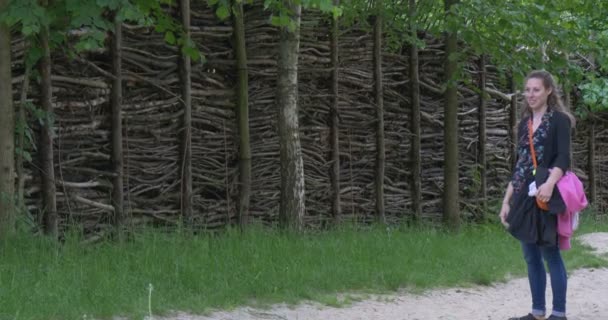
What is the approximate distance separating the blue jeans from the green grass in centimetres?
132

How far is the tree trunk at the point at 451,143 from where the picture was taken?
10.5 meters

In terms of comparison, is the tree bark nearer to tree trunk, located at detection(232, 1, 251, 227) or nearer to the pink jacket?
tree trunk, located at detection(232, 1, 251, 227)

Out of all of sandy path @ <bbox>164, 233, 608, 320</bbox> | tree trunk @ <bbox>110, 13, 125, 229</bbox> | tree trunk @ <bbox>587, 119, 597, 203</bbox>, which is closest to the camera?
sandy path @ <bbox>164, 233, 608, 320</bbox>

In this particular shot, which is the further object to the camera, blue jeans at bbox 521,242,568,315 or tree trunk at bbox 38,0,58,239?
tree trunk at bbox 38,0,58,239

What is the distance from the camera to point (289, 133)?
8.74 metres

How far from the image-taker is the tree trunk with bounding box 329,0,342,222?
406 inches

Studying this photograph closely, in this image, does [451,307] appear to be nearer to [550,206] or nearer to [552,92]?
[550,206]

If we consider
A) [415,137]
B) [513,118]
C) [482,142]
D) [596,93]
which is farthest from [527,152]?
[596,93]

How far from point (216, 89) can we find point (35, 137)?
2.02 metres

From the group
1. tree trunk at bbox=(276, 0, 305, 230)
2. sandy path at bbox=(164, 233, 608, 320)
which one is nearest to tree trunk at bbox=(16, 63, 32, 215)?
tree trunk at bbox=(276, 0, 305, 230)

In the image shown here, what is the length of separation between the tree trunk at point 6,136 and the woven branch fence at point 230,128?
0.60m

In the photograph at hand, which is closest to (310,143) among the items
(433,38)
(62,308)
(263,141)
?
(263,141)

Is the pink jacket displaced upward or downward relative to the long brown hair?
downward

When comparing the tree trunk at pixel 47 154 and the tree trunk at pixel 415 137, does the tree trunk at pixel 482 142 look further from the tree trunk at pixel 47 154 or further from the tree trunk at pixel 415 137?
the tree trunk at pixel 47 154
